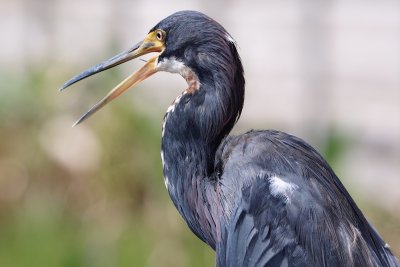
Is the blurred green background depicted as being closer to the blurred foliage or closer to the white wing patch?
the blurred foliage

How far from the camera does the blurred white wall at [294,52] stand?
35.2 feet

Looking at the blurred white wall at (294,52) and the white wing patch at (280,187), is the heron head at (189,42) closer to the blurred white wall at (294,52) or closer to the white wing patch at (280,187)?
the white wing patch at (280,187)

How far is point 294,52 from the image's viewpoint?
46.2 feet

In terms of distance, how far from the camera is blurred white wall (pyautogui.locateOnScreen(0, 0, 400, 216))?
35.2 feet

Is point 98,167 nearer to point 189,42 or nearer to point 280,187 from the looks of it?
point 189,42

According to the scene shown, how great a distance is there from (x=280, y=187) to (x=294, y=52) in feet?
33.0

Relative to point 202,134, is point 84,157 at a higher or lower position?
lower

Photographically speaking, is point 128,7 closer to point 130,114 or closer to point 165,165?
point 130,114

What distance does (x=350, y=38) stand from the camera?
13.8 metres

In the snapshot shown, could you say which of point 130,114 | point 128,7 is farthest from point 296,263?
point 128,7

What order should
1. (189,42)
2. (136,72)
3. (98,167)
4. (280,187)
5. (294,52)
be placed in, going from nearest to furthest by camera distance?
(280,187), (189,42), (136,72), (98,167), (294,52)

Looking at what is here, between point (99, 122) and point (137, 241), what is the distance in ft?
7.47

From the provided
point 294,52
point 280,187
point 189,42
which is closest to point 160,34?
point 189,42

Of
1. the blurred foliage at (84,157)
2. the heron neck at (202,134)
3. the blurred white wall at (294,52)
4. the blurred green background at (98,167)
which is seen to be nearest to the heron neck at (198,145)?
the heron neck at (202,134)
